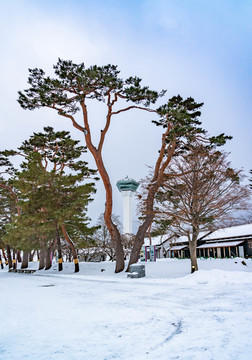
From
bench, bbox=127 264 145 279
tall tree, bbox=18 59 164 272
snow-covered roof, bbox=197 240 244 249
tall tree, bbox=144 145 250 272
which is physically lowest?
bench, bbox=127 264 145 279

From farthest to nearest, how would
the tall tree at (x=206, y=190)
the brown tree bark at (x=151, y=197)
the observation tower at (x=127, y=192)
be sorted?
the observation tower at (x=127, y=192) < the brown tree bark at (x=151, y=197) < the tall tree at (x=206, y=190)

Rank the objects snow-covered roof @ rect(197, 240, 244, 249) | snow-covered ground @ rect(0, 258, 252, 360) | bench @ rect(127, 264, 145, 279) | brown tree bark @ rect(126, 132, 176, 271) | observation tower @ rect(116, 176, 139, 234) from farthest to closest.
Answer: observation tower @ rect(116, 176, 139, 234) < snow-covered roof @ rect(197, 240, 244, 249) < brown tree bark @ rect(126, 132, 176, 271) < bench @ rect(127, 264, 145, 279) < snow-covered ground @ rect(0, 258, 252, 360)

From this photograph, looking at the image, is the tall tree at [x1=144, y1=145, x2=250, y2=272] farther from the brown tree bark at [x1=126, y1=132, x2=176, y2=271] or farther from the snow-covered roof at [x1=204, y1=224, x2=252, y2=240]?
the snow-covered roof at [x1=204, y1=224, x2=252, y2=240]

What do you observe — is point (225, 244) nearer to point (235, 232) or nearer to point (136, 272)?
point (235, 232)

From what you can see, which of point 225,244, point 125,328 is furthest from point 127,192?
point 125,328

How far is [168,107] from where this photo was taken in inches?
870

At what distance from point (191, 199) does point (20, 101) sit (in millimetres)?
15086

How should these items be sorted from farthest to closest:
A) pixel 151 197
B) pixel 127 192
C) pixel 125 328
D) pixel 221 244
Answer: pixel 127 192 → pixel 221 244 → pixel 151 197 → pixel 125 328

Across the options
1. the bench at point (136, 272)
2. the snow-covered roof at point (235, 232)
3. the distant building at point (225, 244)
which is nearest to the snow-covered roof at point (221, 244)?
the distant building at point (225, 244)

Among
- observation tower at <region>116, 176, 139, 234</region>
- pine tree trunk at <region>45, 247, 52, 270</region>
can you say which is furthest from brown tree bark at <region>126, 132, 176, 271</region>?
observation tower at <region>116, 176, 139, 234</region>

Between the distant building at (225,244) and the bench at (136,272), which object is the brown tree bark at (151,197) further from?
the distant building at (225,244)

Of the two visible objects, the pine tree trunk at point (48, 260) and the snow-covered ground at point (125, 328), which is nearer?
the snow-covered ground at point (125, 328)

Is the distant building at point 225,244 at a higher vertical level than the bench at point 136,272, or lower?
higher

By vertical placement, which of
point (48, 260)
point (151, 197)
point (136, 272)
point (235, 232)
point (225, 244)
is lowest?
point (136, 272)
